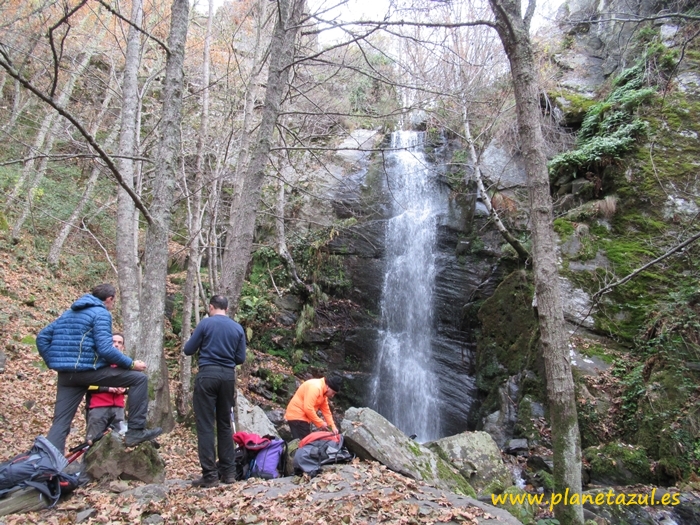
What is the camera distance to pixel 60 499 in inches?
122

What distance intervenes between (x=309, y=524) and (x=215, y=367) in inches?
62.6

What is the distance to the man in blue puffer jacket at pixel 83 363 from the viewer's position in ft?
11.8

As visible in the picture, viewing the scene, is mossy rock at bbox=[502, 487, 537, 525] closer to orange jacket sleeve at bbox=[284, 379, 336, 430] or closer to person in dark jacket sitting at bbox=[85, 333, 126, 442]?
orange jacket sleeve at bbox=[284, 379, 336, 430]

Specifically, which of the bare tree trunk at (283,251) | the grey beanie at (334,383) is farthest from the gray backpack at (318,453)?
the bare tree trunk at (283,251)

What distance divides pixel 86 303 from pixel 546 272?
14.8ft

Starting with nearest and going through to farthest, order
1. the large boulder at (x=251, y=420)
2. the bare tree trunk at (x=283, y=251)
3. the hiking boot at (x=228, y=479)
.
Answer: the hiking boot at (x=228, y=479)
the large boulder at (x=251, y=420)
the bare tree trunk at (x=283, y=251)

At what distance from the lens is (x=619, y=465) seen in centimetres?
618

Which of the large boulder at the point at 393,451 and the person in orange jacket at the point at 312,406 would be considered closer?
the large boulder at the point at 393,451

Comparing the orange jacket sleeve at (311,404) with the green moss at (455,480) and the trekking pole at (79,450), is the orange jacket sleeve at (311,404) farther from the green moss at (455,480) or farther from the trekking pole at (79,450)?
the trekking pole at (79,450)

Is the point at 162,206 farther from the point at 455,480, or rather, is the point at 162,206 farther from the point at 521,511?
the point at 521,511

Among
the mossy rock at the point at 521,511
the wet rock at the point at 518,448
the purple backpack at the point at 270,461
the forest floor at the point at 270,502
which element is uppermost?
the forest floor at the point at 270,502

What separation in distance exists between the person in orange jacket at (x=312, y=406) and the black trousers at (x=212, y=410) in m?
1.23

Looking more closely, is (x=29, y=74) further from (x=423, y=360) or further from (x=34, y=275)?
(x=423, y=360)

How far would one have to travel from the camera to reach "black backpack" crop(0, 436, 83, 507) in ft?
9.48
